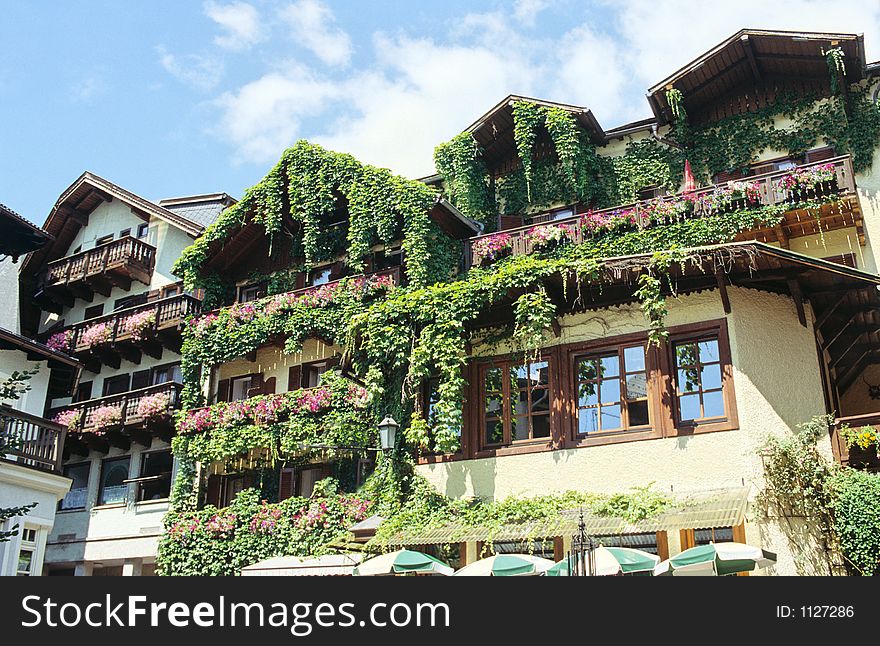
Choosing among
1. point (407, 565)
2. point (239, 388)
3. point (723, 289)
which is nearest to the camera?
point (407, 565)

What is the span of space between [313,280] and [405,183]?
4201 millimetres

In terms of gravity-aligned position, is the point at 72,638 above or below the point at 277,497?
below

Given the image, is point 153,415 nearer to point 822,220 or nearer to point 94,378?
point 94,378

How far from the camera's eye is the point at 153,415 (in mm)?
27094

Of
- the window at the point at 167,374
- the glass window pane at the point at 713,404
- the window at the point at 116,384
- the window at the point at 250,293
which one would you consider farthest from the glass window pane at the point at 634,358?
the window at the point at 116,384

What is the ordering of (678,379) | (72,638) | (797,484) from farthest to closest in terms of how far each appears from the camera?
(678,379)
(797,484)
(72,638)

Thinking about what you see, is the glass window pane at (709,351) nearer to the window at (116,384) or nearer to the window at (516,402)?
the window at (516,402)

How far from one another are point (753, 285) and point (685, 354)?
1.90 metres

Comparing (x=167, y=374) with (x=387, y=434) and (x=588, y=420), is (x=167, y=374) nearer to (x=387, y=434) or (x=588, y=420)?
(x=387, y=434)

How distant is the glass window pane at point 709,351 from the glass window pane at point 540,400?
128 inches

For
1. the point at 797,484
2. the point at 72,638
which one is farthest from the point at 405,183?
the point at 72,638

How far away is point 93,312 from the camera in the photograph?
32719 mm

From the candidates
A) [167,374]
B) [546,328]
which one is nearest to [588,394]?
Answer: [546,328]

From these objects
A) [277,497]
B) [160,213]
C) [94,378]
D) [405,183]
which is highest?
[160,213]
